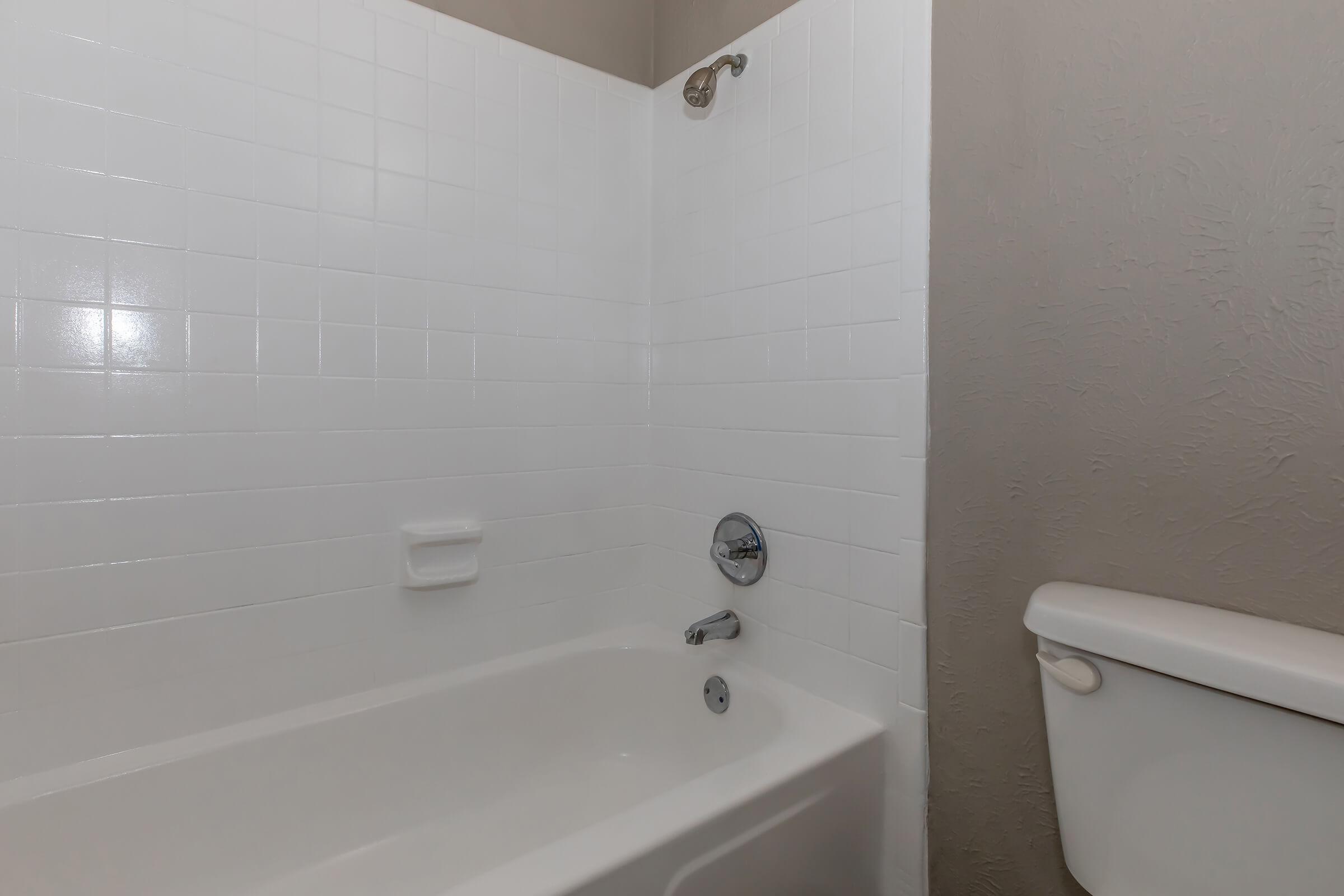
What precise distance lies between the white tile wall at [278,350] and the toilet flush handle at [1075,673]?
1179mm

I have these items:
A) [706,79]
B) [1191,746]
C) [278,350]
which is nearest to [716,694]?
[1191,746]

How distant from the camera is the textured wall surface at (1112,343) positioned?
0.90 m

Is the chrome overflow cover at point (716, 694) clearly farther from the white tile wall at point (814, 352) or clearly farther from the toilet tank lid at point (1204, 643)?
the toilet tank lid at point (1204, 643)

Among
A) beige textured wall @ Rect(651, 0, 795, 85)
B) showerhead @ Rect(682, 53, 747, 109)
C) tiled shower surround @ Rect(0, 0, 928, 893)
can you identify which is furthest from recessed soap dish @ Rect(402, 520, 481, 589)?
beige textured wall @ Rect(651, 0, 795, 85)

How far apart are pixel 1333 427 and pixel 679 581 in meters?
1.36

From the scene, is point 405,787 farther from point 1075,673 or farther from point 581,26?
point 581,26

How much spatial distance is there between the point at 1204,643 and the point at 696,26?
69.8 inches

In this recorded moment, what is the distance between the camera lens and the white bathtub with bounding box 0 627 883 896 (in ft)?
3.60

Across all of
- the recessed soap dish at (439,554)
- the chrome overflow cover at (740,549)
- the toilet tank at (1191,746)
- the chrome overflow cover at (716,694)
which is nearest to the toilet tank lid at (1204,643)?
A: the toilet tank at (1191,746)

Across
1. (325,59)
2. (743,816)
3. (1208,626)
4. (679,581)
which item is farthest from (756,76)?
(743,816)

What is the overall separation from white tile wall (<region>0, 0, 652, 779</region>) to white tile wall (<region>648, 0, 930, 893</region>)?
26 cm

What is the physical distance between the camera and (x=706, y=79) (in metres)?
1.60

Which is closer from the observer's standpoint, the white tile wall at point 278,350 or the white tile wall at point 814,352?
the white tile wall at point 278,350

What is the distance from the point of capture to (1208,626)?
0.90 meters
